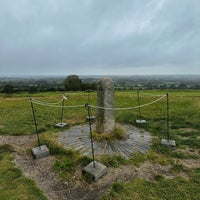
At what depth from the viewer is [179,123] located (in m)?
7.07

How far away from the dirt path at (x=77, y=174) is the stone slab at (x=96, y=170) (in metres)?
0.10

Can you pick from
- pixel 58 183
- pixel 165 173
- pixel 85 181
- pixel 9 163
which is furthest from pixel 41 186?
pixel 165 173

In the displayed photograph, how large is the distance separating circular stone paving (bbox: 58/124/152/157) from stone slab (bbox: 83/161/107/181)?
66 cm

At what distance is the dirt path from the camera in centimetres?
320

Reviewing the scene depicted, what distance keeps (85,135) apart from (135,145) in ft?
5.79

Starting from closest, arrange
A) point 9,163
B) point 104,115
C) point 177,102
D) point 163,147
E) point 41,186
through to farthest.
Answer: point 41,186, point 9,163, point 163,147, point 104,115, point 177,102

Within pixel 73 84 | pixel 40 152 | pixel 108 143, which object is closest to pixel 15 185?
pixel 40 152

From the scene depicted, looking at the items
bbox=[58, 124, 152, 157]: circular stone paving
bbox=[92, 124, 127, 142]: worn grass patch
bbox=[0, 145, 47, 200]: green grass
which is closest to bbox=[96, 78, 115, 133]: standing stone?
bbox=[92, 124, 127, 142]: worn grass patch

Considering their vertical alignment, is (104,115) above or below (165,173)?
above

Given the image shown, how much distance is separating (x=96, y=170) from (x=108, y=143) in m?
1.55

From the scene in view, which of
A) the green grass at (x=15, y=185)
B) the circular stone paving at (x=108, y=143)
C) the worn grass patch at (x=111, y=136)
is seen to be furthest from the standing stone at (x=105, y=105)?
the green grass at (x=15, y=185)

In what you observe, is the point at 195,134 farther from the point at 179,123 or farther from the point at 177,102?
the point at 177,102

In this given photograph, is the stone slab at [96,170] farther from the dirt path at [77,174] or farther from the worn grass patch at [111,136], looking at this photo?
the worn grass patch at [111,136]

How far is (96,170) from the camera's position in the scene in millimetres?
3654
